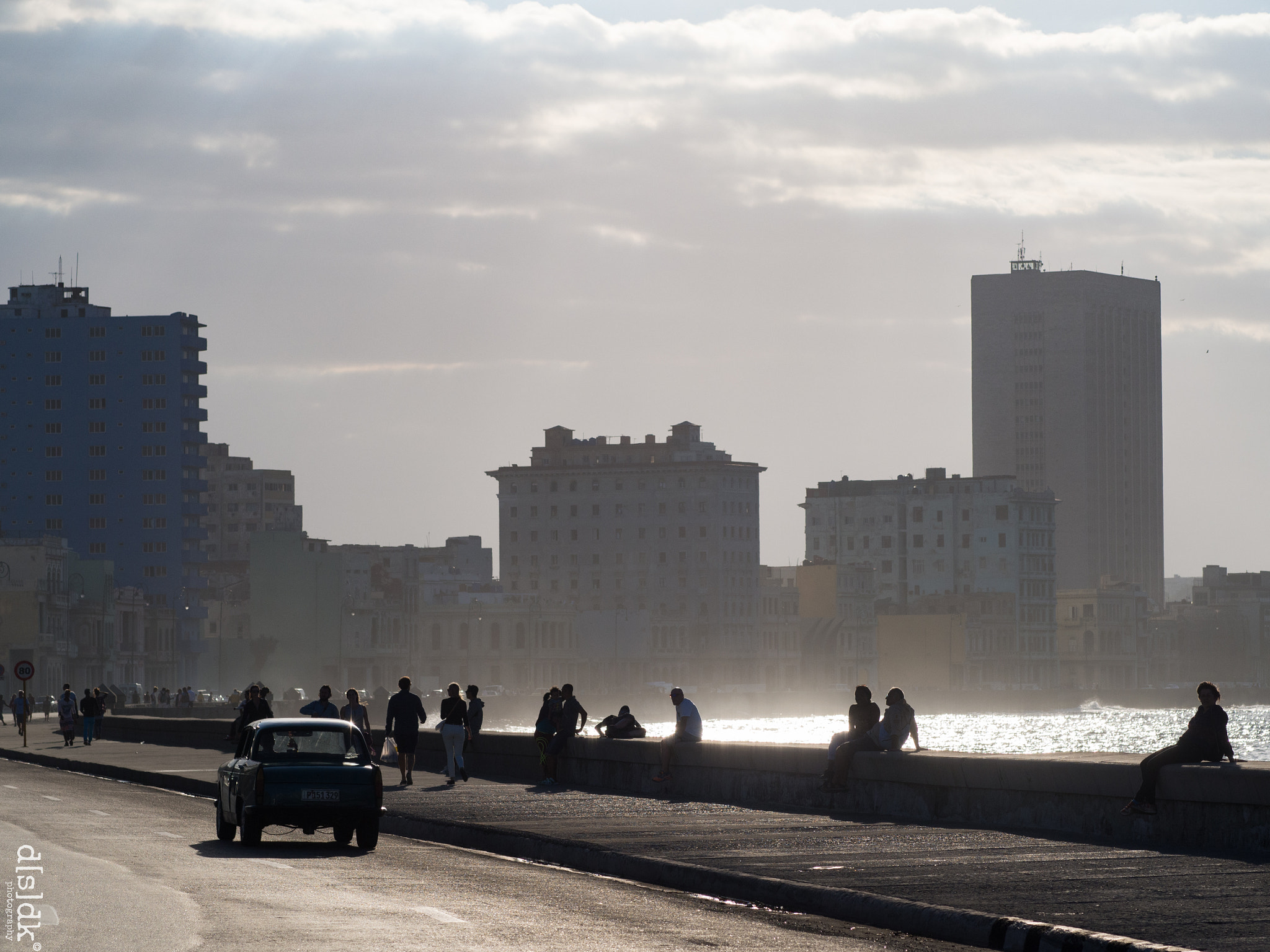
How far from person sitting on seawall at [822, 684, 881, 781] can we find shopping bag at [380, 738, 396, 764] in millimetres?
13778

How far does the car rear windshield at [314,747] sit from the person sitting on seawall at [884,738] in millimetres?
6297

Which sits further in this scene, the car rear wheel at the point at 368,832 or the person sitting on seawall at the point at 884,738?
the person sitting on seawall at the point at 884,738

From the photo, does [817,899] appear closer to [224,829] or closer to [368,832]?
[368,832]

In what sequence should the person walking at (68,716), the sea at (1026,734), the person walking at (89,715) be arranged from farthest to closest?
the sea at (1026,734) → the person walking at (89,715) → the person walking at (68,716)

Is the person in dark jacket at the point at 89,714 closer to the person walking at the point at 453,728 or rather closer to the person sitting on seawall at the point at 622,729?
the person walking at the point at 453,728

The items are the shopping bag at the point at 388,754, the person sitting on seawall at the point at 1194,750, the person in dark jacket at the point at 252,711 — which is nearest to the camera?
the person sitting on seawall at the point at 1194,750

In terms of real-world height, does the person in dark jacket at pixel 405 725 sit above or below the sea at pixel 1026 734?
above

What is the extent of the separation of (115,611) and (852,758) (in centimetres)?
14352

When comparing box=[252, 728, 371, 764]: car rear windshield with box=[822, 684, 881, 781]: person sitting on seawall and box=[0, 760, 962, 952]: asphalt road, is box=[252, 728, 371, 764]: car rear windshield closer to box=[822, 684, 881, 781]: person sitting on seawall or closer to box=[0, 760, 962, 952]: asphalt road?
box=[0, 760, 962, 952]: asphalt road

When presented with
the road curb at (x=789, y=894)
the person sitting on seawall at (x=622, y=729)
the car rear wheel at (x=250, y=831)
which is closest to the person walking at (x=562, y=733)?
the person sitting on seawall at (x=622, y=729)

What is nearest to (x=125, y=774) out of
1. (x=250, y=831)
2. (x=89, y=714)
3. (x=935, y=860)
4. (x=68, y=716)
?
(x=68, y=716)

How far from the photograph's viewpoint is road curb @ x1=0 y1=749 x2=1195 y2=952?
13.4m

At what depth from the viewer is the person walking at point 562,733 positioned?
32.7m

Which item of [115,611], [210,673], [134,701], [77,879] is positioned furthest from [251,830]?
[210,673]
